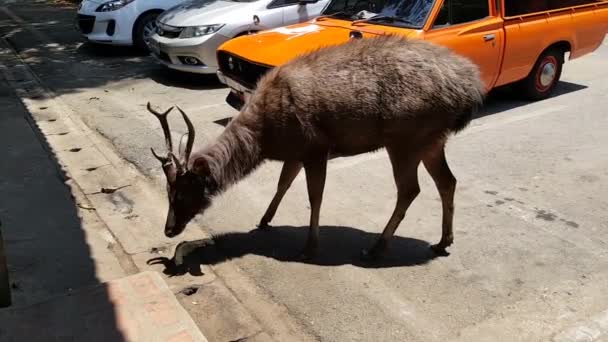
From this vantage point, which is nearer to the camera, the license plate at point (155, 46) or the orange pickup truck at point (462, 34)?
the orange pickup truck at point (462, 34)

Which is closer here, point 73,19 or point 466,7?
point 466,7

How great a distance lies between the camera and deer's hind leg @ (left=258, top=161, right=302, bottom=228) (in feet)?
17.2

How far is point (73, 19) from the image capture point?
17641 mm

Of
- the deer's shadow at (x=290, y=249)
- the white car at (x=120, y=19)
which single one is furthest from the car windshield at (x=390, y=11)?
the white car at (x=120, y=19)

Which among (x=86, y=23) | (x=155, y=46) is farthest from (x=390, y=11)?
(x=86, y=23)

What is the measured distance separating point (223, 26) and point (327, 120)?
19.1 ft

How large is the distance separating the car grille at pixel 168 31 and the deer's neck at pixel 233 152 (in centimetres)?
598

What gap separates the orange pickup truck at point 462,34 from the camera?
739cm

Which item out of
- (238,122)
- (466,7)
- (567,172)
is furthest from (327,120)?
(466,7)

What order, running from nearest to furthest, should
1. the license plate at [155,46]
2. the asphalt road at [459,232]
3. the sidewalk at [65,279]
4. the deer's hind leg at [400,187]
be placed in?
1. the sidewalk at [65,279]
2. the asphalt road at [459,232]
3. the deer's hind leg at [400,187]
4. the license plate at [155,46]

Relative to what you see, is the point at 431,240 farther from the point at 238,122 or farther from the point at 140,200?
the point at 140,200

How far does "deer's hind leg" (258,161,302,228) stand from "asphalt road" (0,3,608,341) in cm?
14

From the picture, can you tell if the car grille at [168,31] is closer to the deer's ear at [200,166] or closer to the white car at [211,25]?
the white car at [211,25]

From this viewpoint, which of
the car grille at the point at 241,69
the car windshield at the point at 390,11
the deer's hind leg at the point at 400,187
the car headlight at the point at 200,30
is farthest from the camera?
the car headlight at the point at 200,30
